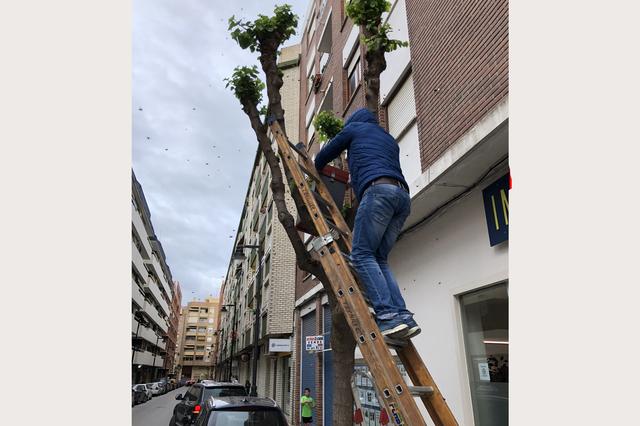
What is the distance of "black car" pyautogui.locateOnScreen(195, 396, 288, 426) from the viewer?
5877mm

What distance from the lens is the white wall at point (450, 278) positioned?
19.2 feet

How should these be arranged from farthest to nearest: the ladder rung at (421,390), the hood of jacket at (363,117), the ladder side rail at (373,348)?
the hood of jacket at (363,117) < the ladder rung at (421,390) < the ladder side rail at (373,348)

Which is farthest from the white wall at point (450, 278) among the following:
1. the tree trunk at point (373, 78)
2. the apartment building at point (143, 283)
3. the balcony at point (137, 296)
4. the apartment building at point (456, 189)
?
the balcony at point (137, 296)

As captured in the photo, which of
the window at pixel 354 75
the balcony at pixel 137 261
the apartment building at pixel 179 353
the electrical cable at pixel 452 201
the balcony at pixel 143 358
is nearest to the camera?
the electrical cable at pixel 452 201

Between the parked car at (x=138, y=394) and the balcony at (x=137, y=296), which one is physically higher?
the balcony at (x=137, y=296)

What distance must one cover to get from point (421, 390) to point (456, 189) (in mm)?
4167

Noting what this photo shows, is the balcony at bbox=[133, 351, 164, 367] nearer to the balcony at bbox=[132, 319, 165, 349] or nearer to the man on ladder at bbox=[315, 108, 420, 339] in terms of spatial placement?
the balcony at bbox=[132, 319, 165, 349]

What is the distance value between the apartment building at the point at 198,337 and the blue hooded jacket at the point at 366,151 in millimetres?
119971

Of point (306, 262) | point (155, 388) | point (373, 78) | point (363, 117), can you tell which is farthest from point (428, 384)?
point (155, 388)

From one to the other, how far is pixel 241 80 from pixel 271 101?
847mm

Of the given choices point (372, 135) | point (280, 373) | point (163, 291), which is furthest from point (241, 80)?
point (163, 291)

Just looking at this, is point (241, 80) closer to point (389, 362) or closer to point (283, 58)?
point (389, 362)

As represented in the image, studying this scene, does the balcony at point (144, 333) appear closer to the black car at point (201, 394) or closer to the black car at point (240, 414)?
the black car at point (201, 394)

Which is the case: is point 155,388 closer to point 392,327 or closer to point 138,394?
point 138,394
